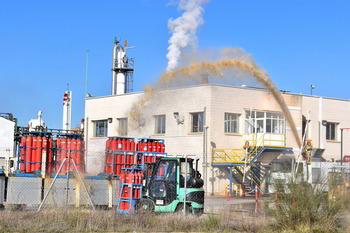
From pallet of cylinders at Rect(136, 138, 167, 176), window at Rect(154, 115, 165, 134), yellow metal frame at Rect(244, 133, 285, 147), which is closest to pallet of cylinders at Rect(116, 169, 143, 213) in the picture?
Answer: pallet of cylinders at Rect(136, 138, 167, 176)

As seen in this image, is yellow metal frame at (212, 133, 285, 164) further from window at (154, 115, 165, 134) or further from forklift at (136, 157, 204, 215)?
forklift at (136, 157, 204, 215)

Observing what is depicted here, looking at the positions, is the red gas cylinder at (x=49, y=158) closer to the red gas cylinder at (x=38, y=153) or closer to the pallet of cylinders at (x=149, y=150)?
the red gas cylinder at (x=38, y=153)

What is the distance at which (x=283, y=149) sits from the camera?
4731 centimetres

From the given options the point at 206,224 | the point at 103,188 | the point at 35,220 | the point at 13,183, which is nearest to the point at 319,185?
the point at 206,224

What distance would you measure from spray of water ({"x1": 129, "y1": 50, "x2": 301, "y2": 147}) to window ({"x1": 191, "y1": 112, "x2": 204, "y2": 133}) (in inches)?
108

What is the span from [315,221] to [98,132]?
4043 cm

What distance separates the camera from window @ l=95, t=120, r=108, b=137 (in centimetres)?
→ 5559

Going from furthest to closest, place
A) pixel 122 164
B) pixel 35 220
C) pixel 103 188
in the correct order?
pixel 122 164
pixel 103 188
pixel 35 220

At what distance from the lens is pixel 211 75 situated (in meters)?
45.0

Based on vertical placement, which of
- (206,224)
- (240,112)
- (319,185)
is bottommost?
(206,224)

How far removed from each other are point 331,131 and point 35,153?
33.8m

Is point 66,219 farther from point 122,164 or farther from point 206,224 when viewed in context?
point 122,164

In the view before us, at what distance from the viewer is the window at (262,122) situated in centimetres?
4794

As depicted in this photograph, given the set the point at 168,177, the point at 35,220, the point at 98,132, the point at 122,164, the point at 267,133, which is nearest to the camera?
the point at 35,220
